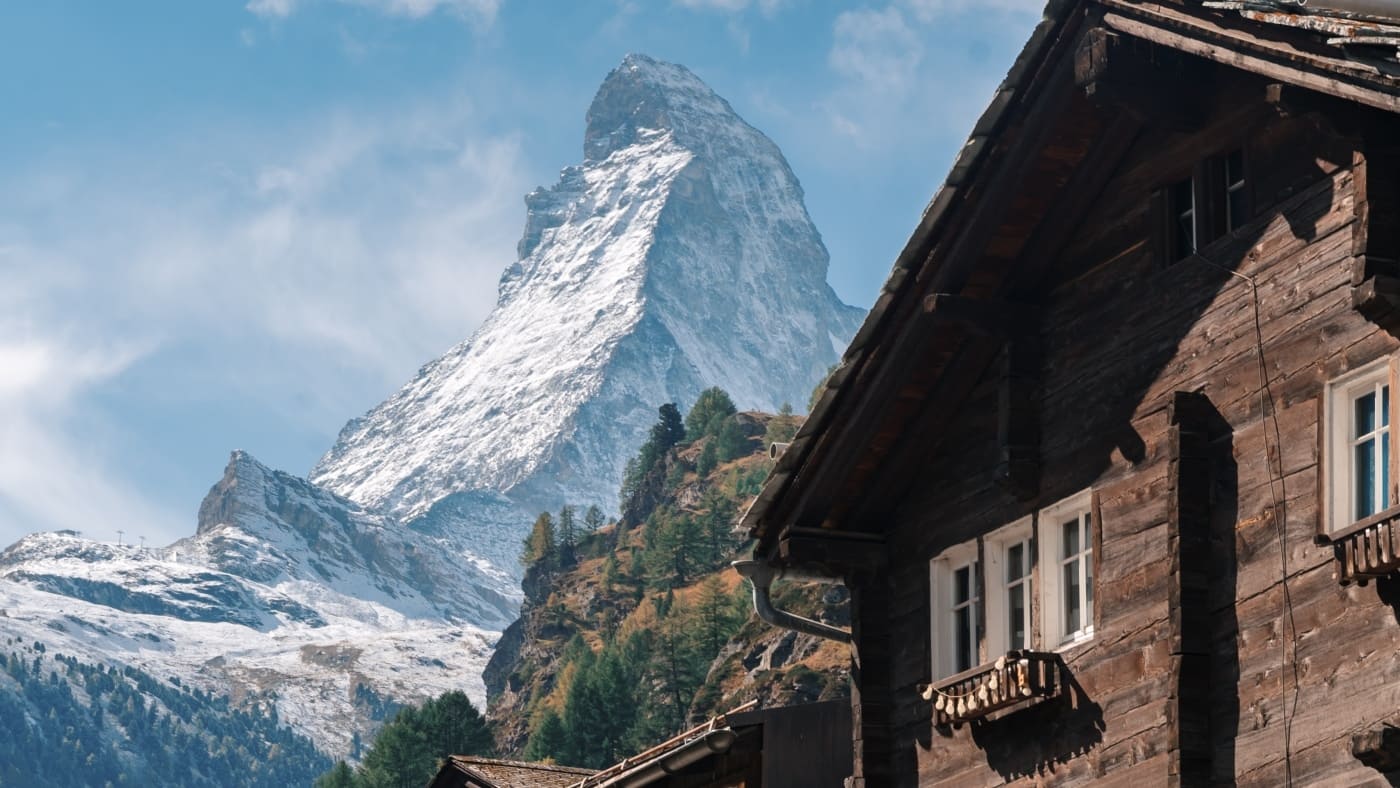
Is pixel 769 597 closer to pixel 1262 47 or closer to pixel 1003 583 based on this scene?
pixel 1003 583

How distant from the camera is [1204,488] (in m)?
15.6

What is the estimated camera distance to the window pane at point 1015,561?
18.4 metres

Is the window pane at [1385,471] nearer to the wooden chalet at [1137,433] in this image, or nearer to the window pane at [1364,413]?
the wooden chalet at [1137,433]

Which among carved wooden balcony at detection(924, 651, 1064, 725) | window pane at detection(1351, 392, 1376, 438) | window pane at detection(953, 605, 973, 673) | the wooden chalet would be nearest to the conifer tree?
the wooden chalet

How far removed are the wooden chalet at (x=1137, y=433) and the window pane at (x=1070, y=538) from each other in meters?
0.03

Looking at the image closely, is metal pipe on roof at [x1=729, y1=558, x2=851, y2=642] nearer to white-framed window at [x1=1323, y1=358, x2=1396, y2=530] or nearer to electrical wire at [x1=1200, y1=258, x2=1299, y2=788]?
electrical wire at [x1=1200, y1=258, x2=1299, y2=788]

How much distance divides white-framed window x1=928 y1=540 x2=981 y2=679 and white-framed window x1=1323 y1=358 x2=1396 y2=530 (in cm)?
476

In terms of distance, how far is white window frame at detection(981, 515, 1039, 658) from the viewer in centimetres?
1789

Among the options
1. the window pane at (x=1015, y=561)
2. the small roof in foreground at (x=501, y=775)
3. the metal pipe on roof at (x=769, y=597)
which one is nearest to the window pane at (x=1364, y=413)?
the window pane at (x=1015, y=561)

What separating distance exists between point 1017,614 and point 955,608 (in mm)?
1001

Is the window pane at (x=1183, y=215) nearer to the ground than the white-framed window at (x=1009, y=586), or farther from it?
farther from it

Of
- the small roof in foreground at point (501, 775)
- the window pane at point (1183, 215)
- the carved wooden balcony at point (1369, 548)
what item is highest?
the small roof in foreground at point (501, 775)

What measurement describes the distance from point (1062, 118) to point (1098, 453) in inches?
101

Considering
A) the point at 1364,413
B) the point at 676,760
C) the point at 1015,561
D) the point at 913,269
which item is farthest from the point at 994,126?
the point at 676,760
